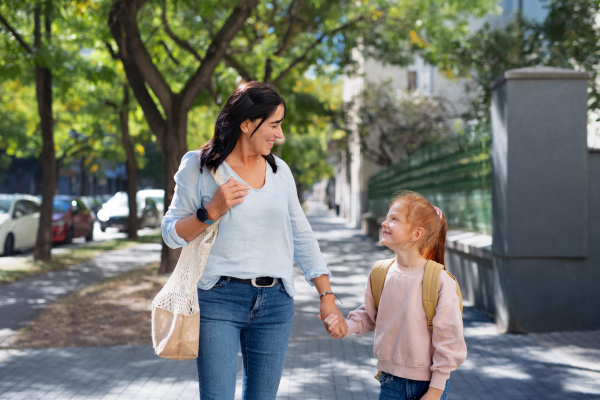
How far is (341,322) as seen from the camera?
305 centimetres

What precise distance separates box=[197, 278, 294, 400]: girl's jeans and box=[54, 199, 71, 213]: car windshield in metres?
20.7

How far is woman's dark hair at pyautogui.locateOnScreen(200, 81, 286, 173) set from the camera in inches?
117

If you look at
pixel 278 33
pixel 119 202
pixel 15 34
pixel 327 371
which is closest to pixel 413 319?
pixel 327 371

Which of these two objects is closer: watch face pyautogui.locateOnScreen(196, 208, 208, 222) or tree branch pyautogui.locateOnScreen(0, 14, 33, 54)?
watch face pyautogui.locateOnScreen(196, 208, 208, 222)

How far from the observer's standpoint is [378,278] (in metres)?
3.14

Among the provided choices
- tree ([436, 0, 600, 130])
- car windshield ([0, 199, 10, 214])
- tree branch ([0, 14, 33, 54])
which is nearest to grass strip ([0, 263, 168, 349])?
tree branch ([0, 14, 33, 54])

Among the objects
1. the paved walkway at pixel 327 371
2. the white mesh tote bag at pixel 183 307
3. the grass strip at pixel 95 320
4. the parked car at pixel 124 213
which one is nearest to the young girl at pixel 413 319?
the white mesh tote bag at pixel 183 307

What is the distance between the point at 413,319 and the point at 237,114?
1089 millimetres

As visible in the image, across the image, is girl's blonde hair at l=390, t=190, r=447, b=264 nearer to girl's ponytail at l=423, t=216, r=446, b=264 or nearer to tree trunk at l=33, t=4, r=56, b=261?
girl's ponytail at l=423, t=216, r=446, b=264

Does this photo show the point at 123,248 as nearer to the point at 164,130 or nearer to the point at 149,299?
the point at 164,130

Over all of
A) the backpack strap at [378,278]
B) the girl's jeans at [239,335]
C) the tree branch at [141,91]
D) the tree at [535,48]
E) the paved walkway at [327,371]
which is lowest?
the paved walkway at [327,371]

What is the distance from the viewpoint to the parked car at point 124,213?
96.8ft

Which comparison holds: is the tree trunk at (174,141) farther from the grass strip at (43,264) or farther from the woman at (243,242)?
the woman at (243,242)

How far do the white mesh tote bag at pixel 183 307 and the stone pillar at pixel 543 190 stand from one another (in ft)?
17.3
